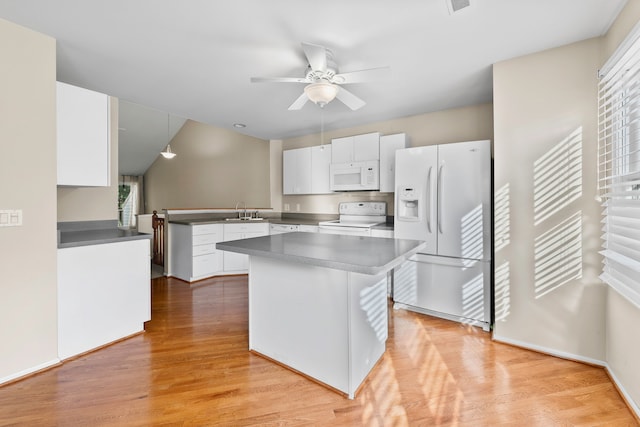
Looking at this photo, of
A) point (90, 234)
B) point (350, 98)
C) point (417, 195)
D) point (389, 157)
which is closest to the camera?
point (350, 98)

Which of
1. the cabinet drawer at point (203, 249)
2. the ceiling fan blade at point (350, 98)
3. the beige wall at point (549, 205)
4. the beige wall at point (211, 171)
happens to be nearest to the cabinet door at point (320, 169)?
the beige wall at point (211, 171)

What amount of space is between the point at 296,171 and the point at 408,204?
6.99 ft

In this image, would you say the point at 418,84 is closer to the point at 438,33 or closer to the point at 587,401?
the point at 438,33

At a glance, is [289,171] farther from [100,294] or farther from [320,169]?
[100,294]

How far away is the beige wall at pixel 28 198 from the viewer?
5.92 feet

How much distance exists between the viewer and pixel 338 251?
5.49 ft

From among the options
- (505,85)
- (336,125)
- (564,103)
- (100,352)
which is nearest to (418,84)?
(505,85)

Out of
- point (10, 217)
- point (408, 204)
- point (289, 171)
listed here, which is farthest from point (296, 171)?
point (10, 217)

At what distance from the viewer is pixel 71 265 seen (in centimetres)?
209

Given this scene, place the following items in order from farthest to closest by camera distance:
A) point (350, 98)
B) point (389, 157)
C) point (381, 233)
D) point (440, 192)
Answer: point (389, 157) → point (381, 233) → point (440, 192) → point (350, 98)

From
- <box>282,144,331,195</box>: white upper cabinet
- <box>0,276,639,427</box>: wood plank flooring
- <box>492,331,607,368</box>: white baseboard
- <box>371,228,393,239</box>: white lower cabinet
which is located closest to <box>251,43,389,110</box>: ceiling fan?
<box>0,276,639,427</box>: wood plank flooring

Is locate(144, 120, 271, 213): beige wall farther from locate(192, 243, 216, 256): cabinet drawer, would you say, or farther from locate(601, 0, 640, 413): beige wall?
locate(601, 0, 640, 413): beige wall

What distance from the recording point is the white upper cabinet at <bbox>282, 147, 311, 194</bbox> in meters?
4.51

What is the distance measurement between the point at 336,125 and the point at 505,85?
2308 mm
